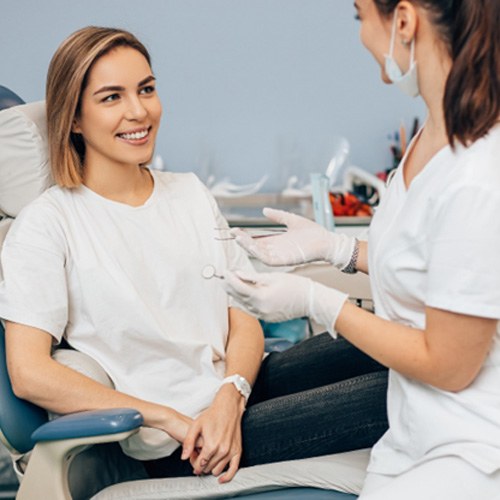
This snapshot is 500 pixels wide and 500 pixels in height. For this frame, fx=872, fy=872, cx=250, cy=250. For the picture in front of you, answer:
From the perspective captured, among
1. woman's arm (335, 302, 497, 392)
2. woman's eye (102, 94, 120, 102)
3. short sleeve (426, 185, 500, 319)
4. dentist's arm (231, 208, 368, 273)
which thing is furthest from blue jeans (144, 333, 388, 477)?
woman's eye (102, 94, 120, 102)

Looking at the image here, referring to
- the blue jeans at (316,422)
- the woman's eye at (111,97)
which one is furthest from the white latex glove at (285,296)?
the woman's eye at (111,97)

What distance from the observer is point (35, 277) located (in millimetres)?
1530

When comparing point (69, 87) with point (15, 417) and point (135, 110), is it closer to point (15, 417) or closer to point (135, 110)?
point (135, 110)

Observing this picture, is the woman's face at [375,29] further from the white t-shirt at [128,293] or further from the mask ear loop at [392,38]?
the white t-shirt at [128,293]

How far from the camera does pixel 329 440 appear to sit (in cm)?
153

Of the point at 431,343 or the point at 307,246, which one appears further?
the point at 307,246

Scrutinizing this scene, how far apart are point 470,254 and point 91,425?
24.7 inches

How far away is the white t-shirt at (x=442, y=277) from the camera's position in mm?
1112

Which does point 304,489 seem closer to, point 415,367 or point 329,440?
point 329,440

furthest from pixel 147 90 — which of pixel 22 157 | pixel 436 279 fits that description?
pixel 436 279

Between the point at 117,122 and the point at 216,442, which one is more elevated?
the point at 117,122

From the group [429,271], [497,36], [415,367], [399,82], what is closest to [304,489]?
[415,367]

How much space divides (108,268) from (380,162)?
1.60m

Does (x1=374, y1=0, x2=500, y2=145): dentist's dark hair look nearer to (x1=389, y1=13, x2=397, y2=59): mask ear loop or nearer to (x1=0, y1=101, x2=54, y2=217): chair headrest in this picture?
(x1=389, y1=13, x2=397, y2=59): mask ear loop
